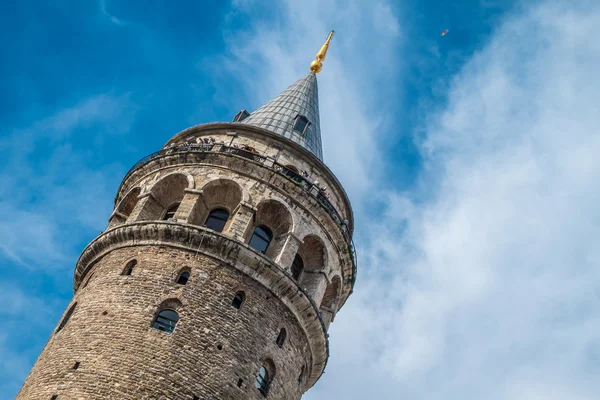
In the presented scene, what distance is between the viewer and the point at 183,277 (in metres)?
20.9

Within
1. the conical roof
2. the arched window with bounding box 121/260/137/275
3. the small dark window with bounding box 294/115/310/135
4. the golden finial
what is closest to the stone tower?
the arched window with bounding box 121/260/137/275

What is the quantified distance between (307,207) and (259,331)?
5.78 m

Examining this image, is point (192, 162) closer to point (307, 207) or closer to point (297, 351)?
point (307, 207)

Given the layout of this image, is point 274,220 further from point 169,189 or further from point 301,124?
point 301,124

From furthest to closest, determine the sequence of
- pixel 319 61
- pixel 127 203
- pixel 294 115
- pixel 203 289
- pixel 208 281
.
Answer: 1. pixel 319 61
2. pixel 294 115
3. pixel 127 203
4. pixel 208 281
5. pixel 203 289

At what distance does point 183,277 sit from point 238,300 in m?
1.81

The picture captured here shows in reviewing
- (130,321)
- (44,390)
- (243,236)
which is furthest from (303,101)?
(44,390)

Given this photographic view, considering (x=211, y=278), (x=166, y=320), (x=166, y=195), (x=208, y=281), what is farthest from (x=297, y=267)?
(x=166, y=320)

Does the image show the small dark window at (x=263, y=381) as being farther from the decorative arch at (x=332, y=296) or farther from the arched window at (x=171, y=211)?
the arched window at (x=171, y=211)

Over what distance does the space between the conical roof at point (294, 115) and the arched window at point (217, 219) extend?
18.2 feet

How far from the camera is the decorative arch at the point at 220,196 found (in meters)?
23.8

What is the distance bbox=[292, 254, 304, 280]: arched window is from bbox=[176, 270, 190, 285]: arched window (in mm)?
4784

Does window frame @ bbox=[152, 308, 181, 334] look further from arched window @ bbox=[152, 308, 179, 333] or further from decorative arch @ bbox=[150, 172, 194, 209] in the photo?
decorative arch @ bbox=[150, 172, 194, 209]

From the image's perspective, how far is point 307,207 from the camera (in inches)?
975
